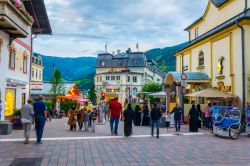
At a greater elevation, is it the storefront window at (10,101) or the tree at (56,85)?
the tree at (56,85)

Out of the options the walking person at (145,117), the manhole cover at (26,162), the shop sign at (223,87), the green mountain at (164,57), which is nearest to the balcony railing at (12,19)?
the manhole cover at (26,162)

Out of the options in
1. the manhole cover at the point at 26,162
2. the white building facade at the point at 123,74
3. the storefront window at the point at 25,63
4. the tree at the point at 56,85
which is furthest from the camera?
the white building facade at the point at 123,74

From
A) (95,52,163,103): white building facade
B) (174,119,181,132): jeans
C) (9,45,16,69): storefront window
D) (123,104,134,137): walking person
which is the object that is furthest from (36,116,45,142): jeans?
(95,52,163,103): white building facade

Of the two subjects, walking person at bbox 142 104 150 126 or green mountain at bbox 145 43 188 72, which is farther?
green mountain at bbox 145 43 188 72

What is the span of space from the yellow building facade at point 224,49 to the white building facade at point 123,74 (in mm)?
49957

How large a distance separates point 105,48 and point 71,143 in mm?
97116

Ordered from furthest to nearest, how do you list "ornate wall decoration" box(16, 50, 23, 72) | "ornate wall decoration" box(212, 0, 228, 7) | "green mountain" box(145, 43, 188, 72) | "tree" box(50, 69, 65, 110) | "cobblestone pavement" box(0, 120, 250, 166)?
1. "green mountain" box(145, 43, 188, 72)
2. "tree" box(50, 69, 65, 110)
3. "ornate wall decoration" box(212, 0, 228, 7)
4. "ornate wall decoration" box(16, 50, 23, 72)
5. "cobblestone pavement" box(0, 120, 250, 166)

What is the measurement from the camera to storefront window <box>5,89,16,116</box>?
68.7ft

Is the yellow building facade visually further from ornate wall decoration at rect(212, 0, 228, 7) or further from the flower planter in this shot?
the flower planter

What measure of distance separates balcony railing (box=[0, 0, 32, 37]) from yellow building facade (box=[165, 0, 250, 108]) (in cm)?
1260

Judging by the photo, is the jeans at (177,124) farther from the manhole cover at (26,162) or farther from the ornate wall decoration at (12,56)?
the ornate wall decoration at (12,56)

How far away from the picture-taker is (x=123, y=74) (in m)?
85.2

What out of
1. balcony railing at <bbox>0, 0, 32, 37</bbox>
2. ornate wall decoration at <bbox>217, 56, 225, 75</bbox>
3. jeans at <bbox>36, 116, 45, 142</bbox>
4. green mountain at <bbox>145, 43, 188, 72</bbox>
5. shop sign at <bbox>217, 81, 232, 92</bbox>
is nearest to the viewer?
jeans at <bbox>36, 116, 45, 142</bbox>

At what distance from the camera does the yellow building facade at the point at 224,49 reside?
19297mm
